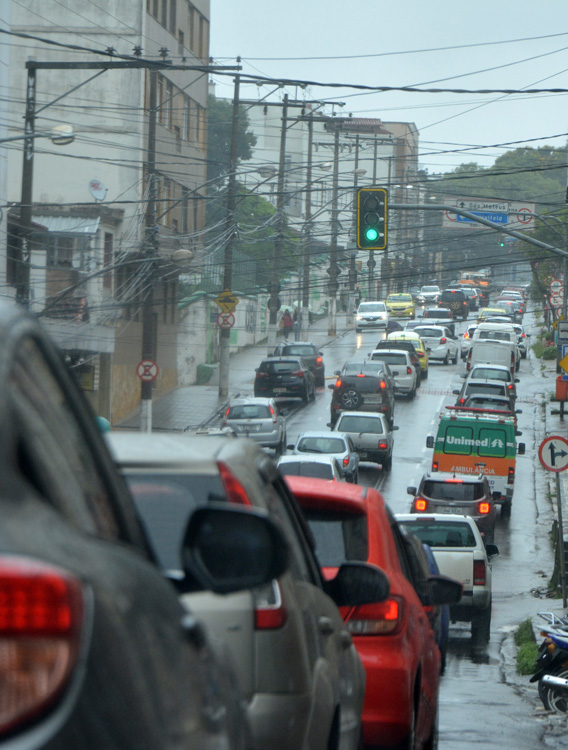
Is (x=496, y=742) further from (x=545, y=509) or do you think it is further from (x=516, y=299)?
(x=516, y=299)

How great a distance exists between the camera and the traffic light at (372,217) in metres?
21.2

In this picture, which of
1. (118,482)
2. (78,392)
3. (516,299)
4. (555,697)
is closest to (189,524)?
(118,482)

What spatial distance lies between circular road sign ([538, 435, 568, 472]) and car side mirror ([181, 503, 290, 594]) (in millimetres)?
19222

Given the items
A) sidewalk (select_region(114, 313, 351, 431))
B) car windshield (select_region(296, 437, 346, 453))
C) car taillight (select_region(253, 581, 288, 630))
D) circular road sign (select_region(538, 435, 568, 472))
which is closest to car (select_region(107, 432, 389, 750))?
car taillight (select_region(253, 581, 288, 630))

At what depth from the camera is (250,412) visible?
3488 centimetres

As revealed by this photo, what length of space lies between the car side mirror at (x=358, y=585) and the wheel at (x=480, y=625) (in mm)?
12403

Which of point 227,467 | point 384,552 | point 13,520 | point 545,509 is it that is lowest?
point 545,509

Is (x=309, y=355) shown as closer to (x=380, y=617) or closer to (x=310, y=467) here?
(x=310, y=467)

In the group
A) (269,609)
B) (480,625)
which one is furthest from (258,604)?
(480,625)

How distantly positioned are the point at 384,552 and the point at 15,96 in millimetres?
41232

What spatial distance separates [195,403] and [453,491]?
21357 millimetres

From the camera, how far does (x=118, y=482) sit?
2.19 meters

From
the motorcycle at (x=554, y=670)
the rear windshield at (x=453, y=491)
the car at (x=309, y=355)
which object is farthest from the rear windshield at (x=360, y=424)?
the motorcycle at (x=554, y=670)

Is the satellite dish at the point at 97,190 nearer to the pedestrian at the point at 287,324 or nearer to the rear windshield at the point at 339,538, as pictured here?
the pedestrian at the point at 287,324
